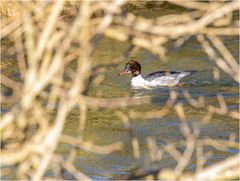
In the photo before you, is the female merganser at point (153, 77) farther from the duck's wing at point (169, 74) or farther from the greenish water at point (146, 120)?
the greenish water at point (146, 120)

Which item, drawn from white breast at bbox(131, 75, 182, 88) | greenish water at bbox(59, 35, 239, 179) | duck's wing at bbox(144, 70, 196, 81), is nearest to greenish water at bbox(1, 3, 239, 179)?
greenish water at bbox(59, 35, 239, 179)

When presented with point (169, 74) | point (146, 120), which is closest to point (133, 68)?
point (169, 74)

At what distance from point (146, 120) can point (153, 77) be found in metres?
3.18

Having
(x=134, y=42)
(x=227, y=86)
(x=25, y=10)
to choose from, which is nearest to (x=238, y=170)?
(x=134, y=42)

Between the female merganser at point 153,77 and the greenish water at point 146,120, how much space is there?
186mm

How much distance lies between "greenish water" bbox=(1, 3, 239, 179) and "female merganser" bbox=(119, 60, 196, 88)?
0.19 metres

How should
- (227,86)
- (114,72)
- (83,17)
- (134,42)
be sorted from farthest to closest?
(114,72) < (227,86) < (134,42) < (83,17)

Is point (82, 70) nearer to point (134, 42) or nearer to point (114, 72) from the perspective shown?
point (134, 42)

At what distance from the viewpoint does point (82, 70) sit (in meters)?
4.54

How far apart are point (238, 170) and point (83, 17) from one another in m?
1.25

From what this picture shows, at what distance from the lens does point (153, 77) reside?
53.3 ft

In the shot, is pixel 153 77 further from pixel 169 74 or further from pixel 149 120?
pixel 149 120

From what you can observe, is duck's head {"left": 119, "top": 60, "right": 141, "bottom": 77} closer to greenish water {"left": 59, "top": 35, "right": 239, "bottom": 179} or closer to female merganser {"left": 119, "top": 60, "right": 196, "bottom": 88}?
female merganser {"left": 119, "top": 60, "right": 196, "bottom": 88}

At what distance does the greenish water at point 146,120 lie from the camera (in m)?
11.0
